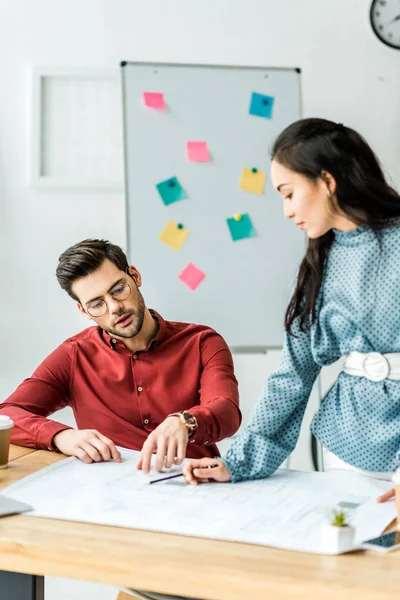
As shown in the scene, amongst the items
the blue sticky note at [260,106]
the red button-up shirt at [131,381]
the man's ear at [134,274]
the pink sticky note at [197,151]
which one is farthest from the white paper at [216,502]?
the blue sticky note at [260,106]

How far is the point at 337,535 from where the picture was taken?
91cm

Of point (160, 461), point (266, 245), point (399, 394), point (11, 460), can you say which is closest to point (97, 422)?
point (11, 460)

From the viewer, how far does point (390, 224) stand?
1.28 metres

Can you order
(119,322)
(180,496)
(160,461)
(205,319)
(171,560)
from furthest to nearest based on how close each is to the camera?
1. (205,319)
2. (119,322)
3. (160,461)
4. (180,496)
5. (171,560)

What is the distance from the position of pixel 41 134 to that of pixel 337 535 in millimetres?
2390

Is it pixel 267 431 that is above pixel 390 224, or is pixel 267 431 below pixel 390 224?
below

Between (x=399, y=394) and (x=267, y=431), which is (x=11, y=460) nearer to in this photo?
(x=267, y=431)

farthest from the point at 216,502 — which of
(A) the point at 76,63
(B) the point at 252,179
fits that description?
(A) the point at 76,63

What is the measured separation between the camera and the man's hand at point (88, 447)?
1.44 m

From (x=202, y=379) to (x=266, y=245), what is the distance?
Answer: 1.18 meters

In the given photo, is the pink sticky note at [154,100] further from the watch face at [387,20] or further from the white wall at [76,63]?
the watch face at [387,20]

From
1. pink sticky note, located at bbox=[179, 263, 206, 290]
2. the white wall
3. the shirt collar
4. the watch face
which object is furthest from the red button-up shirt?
the watch face

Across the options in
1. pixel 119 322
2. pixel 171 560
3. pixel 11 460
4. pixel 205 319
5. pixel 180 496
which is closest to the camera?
pixel 171 560

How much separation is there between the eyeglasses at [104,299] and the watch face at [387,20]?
1.84 meters
